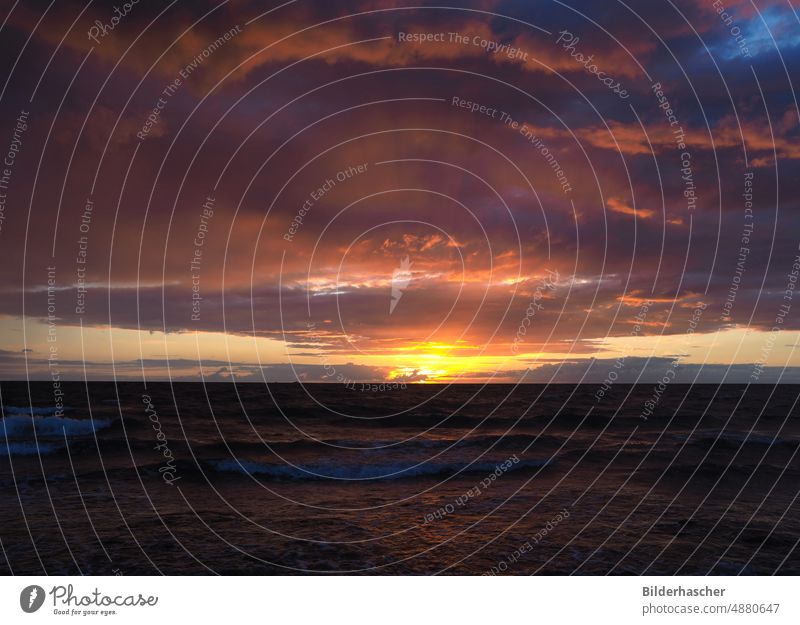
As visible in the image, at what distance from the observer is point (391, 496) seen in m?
30.3

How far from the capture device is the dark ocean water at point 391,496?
2067 cm

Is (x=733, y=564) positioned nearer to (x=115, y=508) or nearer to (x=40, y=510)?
(x=115, y=508)

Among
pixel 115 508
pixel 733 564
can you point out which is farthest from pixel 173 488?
pixel 733 564

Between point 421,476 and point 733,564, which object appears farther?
point 421,476

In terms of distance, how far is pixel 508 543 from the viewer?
22.0 m

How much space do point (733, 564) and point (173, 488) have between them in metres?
24.9
